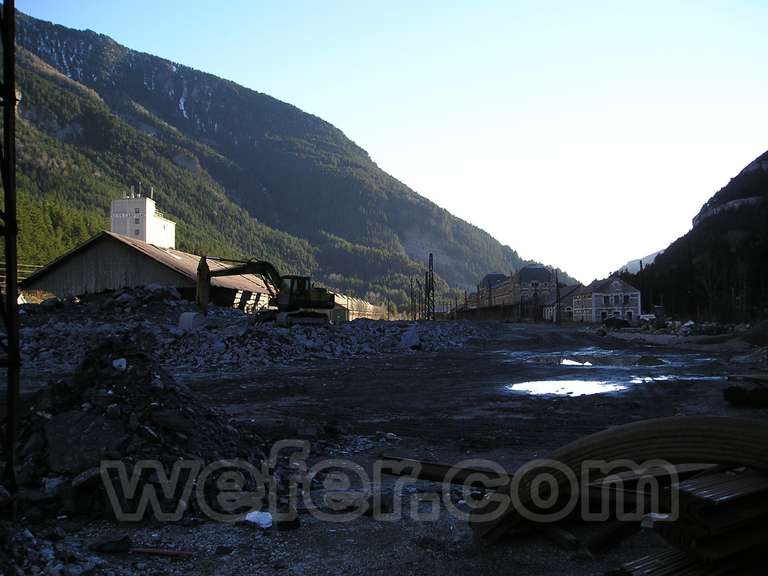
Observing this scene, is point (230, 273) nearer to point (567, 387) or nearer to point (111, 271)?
point (111, 271)

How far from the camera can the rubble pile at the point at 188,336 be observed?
21422 mm

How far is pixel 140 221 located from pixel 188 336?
87.3 metres

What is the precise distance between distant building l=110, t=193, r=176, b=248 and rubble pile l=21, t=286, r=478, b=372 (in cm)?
6876

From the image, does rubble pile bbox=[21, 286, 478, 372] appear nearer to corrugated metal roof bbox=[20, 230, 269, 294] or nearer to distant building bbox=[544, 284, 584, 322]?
corrugated metal roof bbox=[20, 230, 269, 294]

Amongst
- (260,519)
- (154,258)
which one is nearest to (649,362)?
(260,519)

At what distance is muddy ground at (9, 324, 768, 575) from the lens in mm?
3998

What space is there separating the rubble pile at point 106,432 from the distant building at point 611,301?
81277mm

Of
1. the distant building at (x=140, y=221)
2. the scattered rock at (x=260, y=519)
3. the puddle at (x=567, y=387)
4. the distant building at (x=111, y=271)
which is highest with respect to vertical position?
the distant building at (x=140, y=221)

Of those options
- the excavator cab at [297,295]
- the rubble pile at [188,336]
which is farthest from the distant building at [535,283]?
the excavator cab at [297,295]

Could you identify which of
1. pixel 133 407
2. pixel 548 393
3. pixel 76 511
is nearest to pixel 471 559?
pixel 76 511

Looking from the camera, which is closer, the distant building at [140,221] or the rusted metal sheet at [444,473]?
the rusted metal sheet at [444,473]

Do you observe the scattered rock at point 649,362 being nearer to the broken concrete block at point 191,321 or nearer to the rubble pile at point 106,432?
the rubble pile at point 106,432

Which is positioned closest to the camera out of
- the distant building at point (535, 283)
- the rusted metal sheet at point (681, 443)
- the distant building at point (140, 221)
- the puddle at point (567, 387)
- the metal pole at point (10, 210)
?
the rusted metal sheet at point (681, 443)

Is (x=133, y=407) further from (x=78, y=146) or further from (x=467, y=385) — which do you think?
(x=78, y=146)
